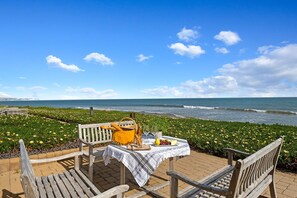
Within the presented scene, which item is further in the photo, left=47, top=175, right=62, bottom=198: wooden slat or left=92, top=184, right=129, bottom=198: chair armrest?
left=47, top=175, right=62, bottom=198: wooden slat

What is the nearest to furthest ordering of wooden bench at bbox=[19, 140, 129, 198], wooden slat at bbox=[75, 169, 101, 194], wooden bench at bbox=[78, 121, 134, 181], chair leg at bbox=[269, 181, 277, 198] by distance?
wooden bench at bbox=[19, 140, 129, 198], wooden slat at bbox=[75, 169, 101, 194], chair leg at bbox=[269, 181, 277, 198], wooden bench at bbox=[78, 121, 134, 181]

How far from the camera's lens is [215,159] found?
627 centimetres

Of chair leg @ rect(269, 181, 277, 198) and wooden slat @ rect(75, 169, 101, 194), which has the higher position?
wooden slat @ rect(75, 169, 101, 194)

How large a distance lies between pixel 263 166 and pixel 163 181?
7.14 ft

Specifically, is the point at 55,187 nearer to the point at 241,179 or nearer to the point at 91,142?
the point at 91,142

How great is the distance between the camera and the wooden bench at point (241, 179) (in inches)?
90.4

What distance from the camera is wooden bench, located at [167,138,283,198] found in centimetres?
230

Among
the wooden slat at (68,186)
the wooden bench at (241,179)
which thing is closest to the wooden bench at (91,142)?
the wooden slat at (68,186)

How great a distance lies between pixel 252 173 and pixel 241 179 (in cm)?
39

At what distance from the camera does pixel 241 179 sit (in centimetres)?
241

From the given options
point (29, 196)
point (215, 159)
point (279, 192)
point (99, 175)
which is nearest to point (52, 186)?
point (29, 196)

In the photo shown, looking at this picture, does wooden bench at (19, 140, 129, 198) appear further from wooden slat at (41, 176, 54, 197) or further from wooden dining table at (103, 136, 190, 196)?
wooden dining table at (103, 136, 190, 196)

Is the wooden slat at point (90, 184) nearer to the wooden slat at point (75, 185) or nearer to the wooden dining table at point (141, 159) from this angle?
the wooden slat at point (75, 185)

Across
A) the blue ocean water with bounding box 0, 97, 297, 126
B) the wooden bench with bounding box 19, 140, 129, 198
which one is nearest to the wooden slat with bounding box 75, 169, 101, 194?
the wooden bench with bounding box 19, 140, 129, 198
